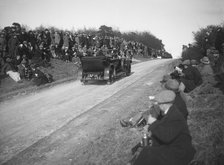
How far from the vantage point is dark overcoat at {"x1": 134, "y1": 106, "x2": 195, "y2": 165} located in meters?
3.47

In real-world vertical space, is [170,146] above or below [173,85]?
below

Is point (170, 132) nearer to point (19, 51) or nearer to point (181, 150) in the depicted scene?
point (181, 150)

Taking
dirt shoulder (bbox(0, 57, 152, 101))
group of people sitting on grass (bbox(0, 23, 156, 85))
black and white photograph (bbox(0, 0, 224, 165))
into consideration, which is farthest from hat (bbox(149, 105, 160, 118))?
group of people sitting on grass (bbox(0, 23, 156, 85))

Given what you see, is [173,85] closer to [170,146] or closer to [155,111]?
[155,111]

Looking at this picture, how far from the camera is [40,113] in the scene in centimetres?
839

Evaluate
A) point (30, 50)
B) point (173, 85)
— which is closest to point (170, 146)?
point (173, 85)

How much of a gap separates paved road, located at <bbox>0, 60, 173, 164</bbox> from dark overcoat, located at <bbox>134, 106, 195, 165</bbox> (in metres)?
3.49

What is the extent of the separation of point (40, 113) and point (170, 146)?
601 centimetres

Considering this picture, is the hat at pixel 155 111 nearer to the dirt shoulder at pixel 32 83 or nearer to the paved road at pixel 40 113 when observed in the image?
the paved road at pixel 40 113

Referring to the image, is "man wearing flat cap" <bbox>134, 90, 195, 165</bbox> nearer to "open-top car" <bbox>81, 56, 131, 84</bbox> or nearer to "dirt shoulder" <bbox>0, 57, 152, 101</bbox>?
"dirt shoulder" <bbox>0, 57, 152, 101</bbox>

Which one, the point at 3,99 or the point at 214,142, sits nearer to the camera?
the point at 214,142

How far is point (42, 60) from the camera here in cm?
1784

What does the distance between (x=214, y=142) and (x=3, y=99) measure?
32.4 feet

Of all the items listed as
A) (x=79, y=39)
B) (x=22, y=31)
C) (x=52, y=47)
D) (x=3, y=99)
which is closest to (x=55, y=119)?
(x=3, y=99)
